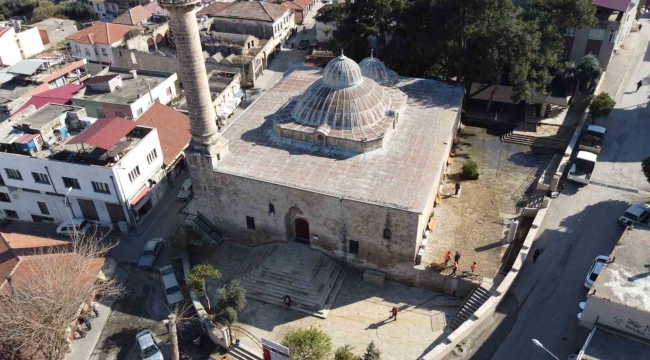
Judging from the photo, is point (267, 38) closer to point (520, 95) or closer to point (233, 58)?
point (233, 58)

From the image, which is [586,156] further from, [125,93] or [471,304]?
[125,93]

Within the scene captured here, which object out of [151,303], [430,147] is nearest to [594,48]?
[430,147]

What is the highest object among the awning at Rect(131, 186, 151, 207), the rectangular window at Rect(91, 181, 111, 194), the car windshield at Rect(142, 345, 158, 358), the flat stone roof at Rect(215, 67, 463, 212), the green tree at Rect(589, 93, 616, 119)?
the flat stone roof at Rect(215, 67, 463, 212)

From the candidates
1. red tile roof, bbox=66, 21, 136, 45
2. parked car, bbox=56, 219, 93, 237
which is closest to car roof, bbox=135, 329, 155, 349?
parked car, bbox=56, 219, 93, 237

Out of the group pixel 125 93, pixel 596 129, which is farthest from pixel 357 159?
pixel 125 93

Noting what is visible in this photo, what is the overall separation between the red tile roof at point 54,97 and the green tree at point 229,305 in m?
32.1

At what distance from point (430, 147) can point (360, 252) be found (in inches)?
372

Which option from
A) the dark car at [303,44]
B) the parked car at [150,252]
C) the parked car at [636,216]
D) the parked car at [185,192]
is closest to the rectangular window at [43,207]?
the parked car at [150,252]

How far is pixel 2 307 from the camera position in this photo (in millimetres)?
28594

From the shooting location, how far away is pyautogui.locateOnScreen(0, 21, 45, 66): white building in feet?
219

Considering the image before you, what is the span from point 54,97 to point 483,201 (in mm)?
42802

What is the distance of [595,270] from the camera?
106 feet

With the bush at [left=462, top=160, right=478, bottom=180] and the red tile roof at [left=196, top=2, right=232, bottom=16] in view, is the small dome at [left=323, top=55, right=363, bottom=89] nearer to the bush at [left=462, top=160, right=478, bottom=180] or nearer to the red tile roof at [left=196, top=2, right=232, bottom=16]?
the bush at [left=462, top=160, right=478, bottom=180]

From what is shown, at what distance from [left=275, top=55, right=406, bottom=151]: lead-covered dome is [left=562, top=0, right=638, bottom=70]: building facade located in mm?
26514
